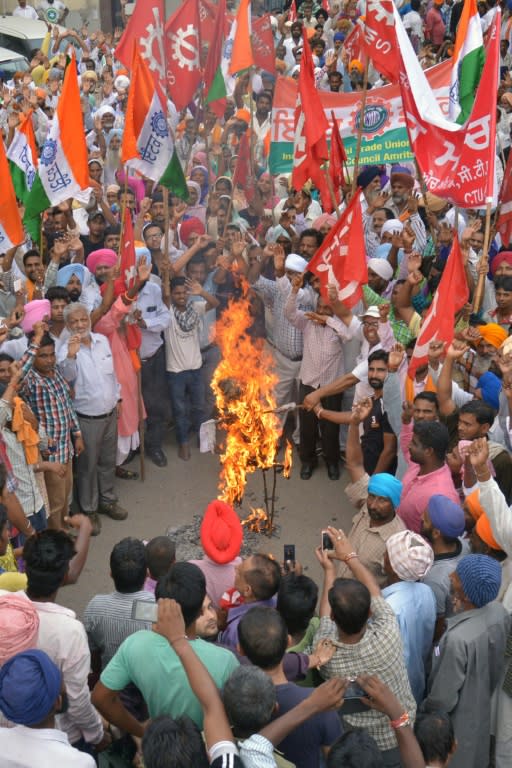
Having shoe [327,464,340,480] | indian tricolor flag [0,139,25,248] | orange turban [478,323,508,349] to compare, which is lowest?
shoe [327,464,340,480]

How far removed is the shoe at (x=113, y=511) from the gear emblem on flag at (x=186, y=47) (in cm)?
519

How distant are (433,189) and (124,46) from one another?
400 centimetres

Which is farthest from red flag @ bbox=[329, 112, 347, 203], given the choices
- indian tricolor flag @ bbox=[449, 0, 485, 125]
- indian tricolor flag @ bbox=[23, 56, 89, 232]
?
indian tricolor flag @ bbox=[23, 56, 89, 232]

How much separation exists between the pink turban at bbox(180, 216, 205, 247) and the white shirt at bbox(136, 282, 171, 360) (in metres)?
1.50

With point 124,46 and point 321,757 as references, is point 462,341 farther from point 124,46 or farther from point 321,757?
point 124,46

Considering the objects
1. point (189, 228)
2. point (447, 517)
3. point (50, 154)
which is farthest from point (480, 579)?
point (189, 228)

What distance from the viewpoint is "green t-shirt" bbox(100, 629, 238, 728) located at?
3.42 meters

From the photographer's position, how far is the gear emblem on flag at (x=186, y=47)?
30.7 feet

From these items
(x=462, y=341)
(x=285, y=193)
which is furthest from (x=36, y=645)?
(x=285, y=193)

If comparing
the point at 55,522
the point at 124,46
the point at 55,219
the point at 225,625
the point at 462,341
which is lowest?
the point at 55,522

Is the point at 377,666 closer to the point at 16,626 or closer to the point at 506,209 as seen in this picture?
the point at 16,626

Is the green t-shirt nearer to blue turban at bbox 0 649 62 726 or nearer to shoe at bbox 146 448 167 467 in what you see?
blue turban at bbox 0 649 62 726

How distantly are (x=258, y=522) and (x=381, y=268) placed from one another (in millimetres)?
2759

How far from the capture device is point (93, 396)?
7.19 metres
